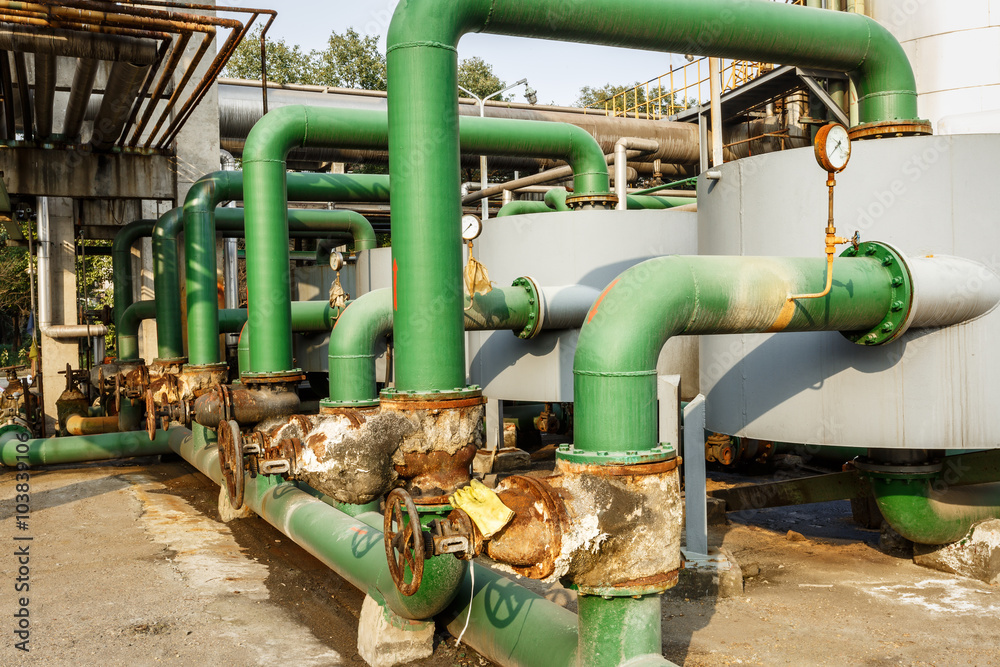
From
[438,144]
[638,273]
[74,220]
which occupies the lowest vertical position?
[638,273]

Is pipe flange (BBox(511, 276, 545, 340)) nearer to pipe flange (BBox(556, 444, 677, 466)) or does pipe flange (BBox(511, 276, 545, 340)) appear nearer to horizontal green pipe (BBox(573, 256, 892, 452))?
horizontal green pipe (BBox(573, 256, 892, 452))

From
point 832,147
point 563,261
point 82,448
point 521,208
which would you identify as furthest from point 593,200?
point 82,448

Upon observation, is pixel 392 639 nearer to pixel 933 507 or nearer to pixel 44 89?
pixel 933 507

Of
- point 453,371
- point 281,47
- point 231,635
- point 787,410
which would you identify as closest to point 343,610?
point 231,635

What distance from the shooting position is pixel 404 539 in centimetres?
318

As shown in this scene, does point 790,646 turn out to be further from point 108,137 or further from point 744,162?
point 108,137

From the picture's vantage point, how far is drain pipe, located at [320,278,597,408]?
570 centimetres

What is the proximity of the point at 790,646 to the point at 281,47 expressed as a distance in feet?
107

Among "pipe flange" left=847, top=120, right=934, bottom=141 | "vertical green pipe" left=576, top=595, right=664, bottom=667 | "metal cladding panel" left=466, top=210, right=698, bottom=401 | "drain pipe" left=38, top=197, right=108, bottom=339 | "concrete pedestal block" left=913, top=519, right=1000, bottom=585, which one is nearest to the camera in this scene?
"vertical green pipe" left=576, top=595, right=664, bottom=667

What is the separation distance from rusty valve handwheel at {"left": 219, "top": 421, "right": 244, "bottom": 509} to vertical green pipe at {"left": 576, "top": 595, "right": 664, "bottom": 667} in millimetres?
1915

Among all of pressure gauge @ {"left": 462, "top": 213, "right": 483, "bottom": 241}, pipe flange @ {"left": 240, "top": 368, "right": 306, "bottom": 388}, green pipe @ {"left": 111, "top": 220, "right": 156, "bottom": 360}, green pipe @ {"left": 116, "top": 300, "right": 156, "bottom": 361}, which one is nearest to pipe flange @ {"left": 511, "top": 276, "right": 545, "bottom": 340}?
pressure gauge @ {"left": 462, "top": 213, "right": 483, "bottom": 241}

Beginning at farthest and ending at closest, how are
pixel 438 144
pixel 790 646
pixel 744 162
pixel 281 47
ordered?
pixel 281 47
pixel 744 162
pixel 790 646
pixel 438 144

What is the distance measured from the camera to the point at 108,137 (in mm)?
10406

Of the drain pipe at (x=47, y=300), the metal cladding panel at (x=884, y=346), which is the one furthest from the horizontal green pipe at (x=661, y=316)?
the drain pipe at (x=47, y=300)
